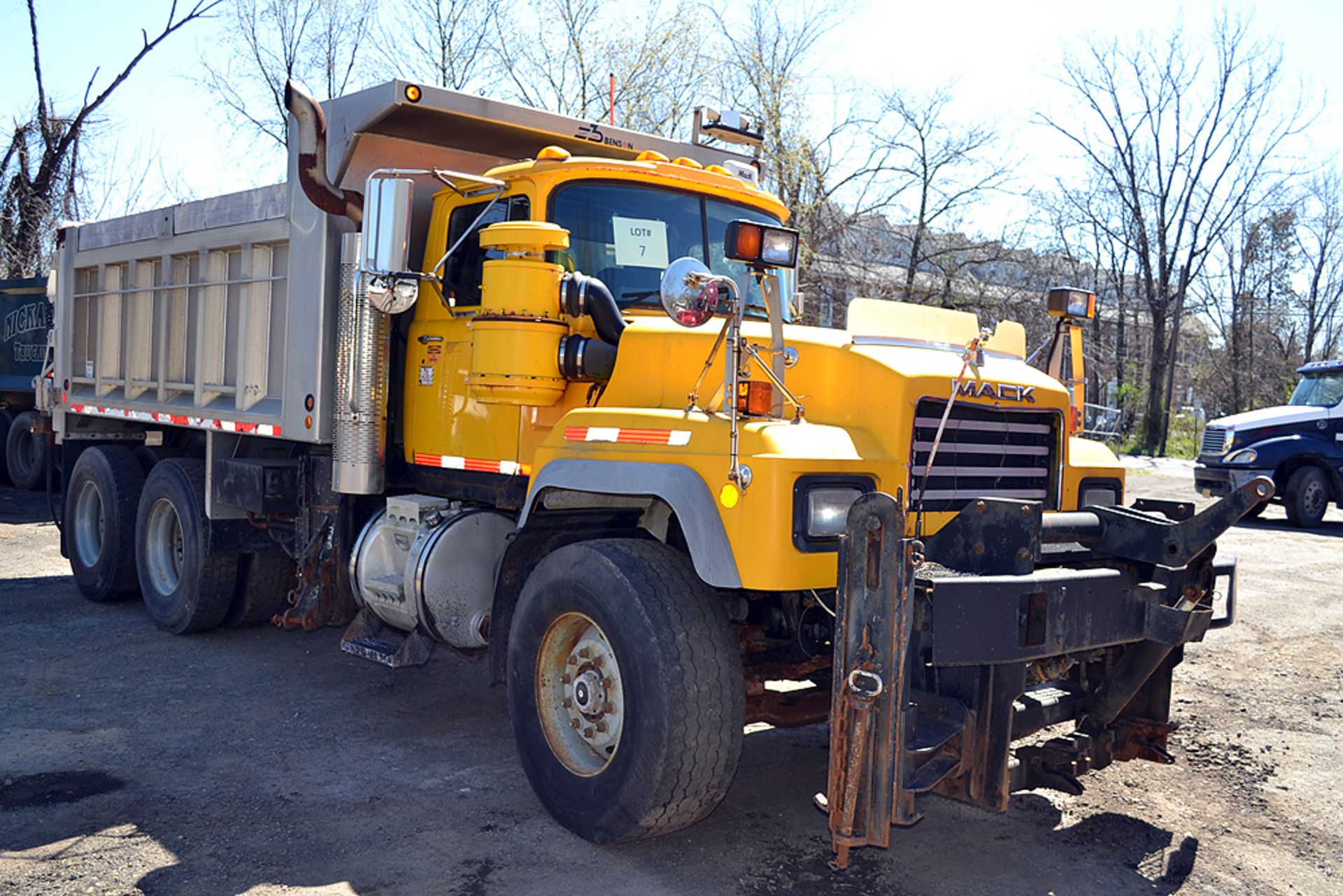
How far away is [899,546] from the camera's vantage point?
3.52m

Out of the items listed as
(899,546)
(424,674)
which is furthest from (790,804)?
(424,674)

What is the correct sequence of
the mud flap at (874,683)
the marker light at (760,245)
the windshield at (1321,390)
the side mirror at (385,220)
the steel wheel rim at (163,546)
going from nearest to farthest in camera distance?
the mud flap at (874,683)
the marker light at (760,245)
the side mirror at (385,220)
the steel wheel rim at (163,546)
the windshield at (1321,390)

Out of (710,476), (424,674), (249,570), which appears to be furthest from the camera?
(249,570)

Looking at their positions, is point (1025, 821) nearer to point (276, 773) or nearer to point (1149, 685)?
point (1149, 685)

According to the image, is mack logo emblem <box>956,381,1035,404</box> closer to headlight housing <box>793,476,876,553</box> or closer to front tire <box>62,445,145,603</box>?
headlight housing <box>793,476,876,553</box>

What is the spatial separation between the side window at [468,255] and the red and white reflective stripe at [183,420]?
5.32ft

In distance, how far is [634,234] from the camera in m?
5.36

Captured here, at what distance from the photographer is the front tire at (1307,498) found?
16.1m

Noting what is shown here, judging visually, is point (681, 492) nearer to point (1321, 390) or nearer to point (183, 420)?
point (183, 420)

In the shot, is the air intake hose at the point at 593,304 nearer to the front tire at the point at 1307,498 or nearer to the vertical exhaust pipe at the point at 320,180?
the vertical exhaust pipe at the point at 320,180

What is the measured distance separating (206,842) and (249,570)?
3489 mm

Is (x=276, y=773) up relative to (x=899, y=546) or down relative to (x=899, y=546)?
down

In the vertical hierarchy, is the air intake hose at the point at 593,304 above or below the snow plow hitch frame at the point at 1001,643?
above

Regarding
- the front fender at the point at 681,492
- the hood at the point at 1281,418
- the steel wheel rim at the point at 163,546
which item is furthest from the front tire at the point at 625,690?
the hood at the point at 1281,418
